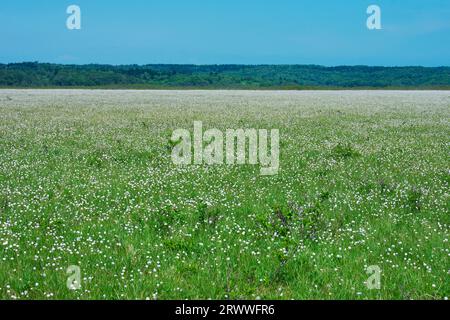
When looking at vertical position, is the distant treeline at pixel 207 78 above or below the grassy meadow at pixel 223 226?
above

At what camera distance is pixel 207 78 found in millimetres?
168125

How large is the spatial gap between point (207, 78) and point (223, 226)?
162774 mm

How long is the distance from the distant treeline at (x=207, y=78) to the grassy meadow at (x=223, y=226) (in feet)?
409

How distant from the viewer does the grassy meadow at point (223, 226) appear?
6.21 metres

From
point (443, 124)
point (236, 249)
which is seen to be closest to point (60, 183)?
point (236, 249)

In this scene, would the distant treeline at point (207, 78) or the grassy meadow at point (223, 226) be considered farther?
the distant treeline at point (207, 78)

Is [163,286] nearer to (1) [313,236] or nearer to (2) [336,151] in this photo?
(1) [313,236]

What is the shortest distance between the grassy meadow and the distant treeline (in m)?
125

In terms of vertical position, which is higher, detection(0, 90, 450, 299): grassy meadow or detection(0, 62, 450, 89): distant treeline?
detection(0, 62, 450, 89): distant treeline

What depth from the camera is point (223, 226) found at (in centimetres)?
850

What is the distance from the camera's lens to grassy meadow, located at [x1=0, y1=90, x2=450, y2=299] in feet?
20.4

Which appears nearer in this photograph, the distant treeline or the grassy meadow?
the grassy meadow

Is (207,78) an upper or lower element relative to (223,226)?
upper

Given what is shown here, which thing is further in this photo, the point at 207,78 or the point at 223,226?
the point at 207,78
